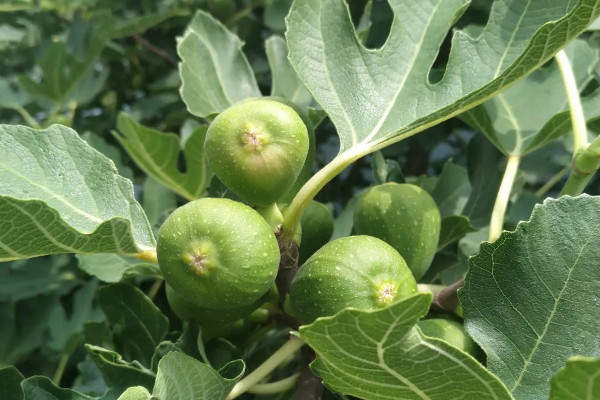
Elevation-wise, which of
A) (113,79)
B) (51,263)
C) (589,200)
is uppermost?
(589,200)

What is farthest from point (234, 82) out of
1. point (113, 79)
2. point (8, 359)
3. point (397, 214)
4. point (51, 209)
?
point (113, 79)

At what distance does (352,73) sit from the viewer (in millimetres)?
1055

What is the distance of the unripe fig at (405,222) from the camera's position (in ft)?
3.23

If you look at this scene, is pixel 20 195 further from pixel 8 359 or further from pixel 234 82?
pixel 8 359

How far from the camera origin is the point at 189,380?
804 mm

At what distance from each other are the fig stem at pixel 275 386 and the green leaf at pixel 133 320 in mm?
217

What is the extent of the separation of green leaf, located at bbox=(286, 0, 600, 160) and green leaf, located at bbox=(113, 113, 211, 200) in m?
0.35

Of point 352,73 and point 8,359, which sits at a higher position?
point 352,73

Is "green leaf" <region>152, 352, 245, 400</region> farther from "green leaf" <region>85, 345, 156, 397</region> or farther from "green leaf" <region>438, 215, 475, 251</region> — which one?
"green leaf" <region>438, 215, 475, 251</region>

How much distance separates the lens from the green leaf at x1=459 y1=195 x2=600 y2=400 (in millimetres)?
753

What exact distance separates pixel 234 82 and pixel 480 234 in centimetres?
56

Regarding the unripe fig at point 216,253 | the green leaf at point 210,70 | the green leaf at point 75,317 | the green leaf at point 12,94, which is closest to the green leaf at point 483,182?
the green leaf at point 210,70

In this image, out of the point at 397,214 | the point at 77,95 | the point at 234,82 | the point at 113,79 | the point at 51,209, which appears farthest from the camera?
the point at 113,79

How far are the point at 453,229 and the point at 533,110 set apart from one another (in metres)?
0.31
